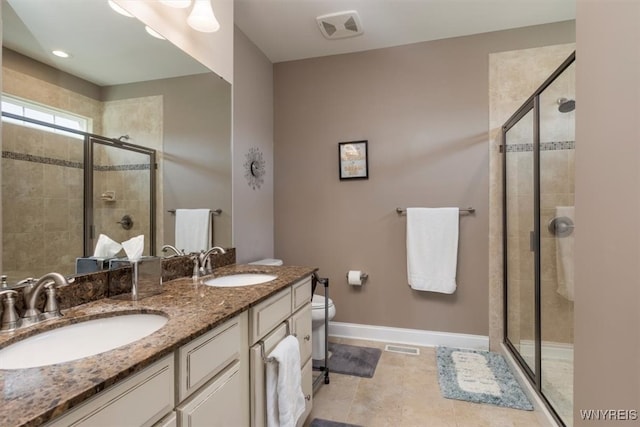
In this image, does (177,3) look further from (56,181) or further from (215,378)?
(215,378)

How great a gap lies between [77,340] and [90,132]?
0.73 m

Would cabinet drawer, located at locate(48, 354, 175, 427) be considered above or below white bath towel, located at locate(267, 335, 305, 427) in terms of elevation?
above

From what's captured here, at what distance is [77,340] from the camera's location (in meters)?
0.92

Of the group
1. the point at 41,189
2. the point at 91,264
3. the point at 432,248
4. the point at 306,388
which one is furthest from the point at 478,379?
the point at 41,189

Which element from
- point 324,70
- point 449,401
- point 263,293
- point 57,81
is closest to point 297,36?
point 324,70

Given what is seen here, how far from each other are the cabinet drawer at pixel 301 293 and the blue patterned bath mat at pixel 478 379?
1094 mm

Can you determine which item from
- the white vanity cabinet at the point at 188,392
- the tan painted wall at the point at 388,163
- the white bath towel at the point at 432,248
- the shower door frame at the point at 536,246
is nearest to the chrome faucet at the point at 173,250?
the white vanity cabinet at the point at 188,392

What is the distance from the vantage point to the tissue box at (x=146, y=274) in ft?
4.01

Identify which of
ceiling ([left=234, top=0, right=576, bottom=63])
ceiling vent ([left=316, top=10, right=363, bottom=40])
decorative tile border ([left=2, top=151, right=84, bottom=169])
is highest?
ceiling ([left=234, top=0, right=576, bottom=63])

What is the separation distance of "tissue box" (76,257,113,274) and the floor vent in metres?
2.15

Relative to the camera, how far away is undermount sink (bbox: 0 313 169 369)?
79 centimetres

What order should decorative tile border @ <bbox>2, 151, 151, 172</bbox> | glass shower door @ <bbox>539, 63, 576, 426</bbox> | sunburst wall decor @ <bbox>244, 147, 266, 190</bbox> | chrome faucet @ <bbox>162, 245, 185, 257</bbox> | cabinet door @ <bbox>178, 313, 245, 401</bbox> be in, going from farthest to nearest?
1. sunburst wall decor @ <bbox>244, 147, 266, 190</bbox>
2. glass shower door @ <bbox>539, 63, 576, 426</bbox>
3. chrome faucet @ <bbox>162, 245, 185, 257</bbox>
4. decorative tile border @ <bbox>2, 151, 151, 172</bbox>
5. cabinet door @ <bbox>178, 313, 245, 401</bbox>

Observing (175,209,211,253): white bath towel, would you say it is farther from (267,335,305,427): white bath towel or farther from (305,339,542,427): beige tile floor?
(305,339,542,427): beige tile floor

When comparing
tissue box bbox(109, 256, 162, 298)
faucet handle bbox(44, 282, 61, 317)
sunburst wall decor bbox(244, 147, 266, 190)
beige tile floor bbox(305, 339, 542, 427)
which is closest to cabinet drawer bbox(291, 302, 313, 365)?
beige tile floor bbox(305, 339, 542, 427)
